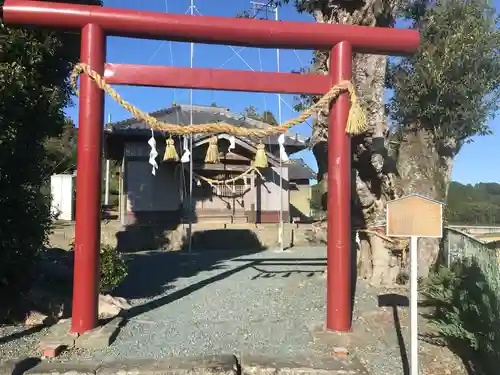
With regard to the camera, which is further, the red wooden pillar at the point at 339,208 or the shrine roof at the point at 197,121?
the shrine roof at the point at 197,121

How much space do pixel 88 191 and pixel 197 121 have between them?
16.7 metres

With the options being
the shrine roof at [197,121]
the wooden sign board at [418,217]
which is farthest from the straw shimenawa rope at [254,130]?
the shrine roof at [197,121]

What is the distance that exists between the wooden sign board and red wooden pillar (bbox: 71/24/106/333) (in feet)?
10.5

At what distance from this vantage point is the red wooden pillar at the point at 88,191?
16.0 ft

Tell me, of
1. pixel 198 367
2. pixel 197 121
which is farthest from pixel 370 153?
pixel 197 121

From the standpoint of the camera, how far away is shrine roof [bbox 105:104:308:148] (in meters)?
17.3

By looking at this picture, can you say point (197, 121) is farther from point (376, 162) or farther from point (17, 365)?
point (17, 365)

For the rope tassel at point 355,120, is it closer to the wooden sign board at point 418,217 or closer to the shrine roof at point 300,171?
the wooden sign board at point 418,217

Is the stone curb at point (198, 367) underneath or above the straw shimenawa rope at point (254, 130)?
underneath

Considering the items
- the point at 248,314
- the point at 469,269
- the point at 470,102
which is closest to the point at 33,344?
the point at 248,314

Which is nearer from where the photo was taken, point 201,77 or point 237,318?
point 201,77

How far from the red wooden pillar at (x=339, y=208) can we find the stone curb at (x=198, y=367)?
92 cm

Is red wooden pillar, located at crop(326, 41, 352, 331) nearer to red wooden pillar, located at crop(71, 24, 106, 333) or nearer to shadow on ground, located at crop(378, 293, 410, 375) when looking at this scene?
shadow on ground, located at crop(378, 293, 410, 375)

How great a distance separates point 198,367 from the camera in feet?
13.3
